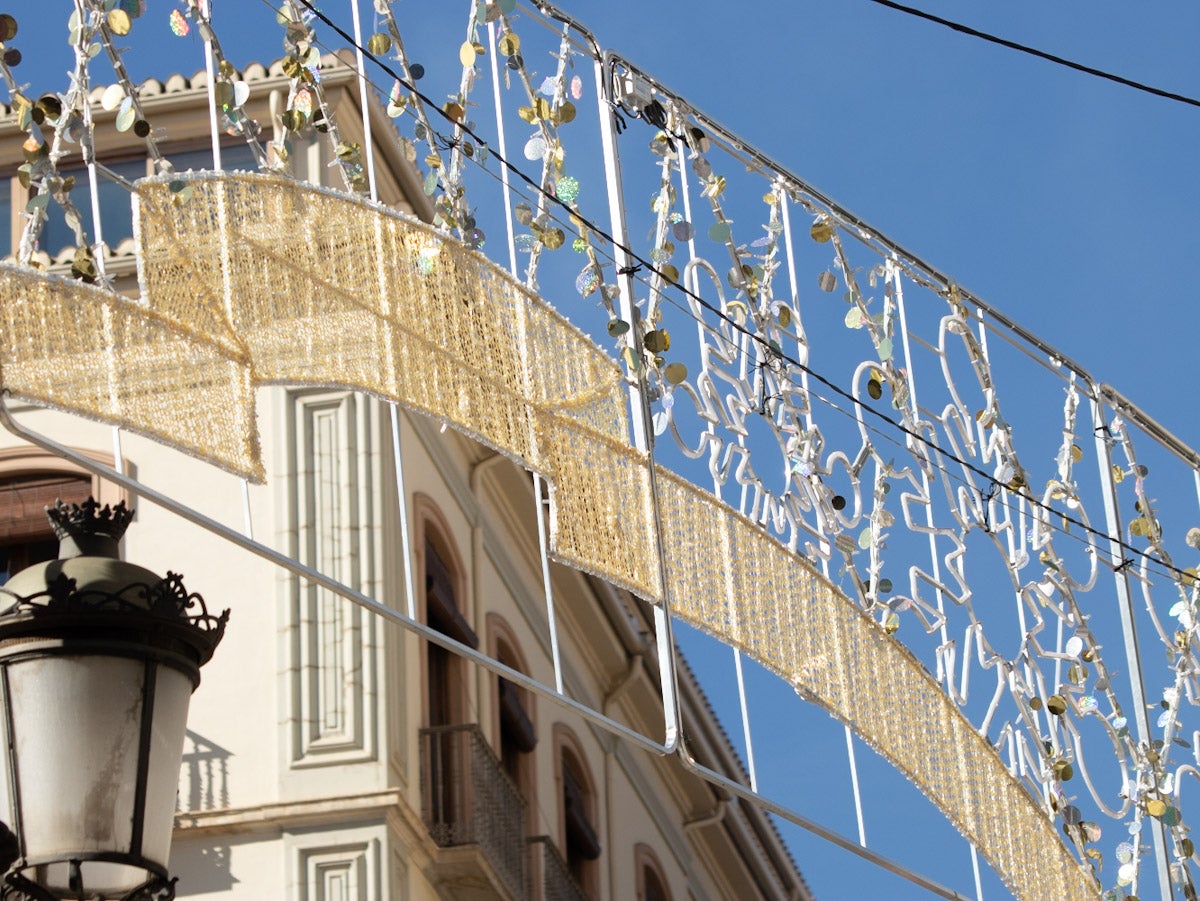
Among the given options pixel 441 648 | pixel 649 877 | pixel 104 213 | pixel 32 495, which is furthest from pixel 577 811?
pixel 104 213

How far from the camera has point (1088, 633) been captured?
6824 millimetres

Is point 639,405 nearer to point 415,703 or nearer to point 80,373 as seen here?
point 80,373

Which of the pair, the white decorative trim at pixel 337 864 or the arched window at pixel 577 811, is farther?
the arched window at pixel 577 811

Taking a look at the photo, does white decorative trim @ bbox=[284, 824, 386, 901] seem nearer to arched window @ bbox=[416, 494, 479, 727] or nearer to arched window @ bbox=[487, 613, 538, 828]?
arched window @ bbox=[416, 494, 479, 727]

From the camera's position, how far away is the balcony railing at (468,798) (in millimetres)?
12438

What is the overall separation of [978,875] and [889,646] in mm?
613

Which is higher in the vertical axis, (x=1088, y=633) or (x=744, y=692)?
(x=1088, y=633)

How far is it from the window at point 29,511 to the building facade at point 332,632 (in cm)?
1

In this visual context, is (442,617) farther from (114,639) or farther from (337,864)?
(114,639)

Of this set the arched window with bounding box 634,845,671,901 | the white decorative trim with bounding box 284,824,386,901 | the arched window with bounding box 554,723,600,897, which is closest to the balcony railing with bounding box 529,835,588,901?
the arched window with bounding box 554,723,600,897

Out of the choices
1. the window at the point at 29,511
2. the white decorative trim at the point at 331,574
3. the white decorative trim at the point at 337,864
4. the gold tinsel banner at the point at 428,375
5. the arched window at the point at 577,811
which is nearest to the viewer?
the gold tinsel banner at the point at 428,375

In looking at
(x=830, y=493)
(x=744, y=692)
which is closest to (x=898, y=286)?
(x=830, y=493)

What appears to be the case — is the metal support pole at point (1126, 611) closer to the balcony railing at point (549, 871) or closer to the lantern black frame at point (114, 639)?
the lantern black frame at point (114, 639)

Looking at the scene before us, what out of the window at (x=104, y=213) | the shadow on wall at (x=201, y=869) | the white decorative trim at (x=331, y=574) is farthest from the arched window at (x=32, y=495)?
the shadow on wall at (x=201, y=869)
